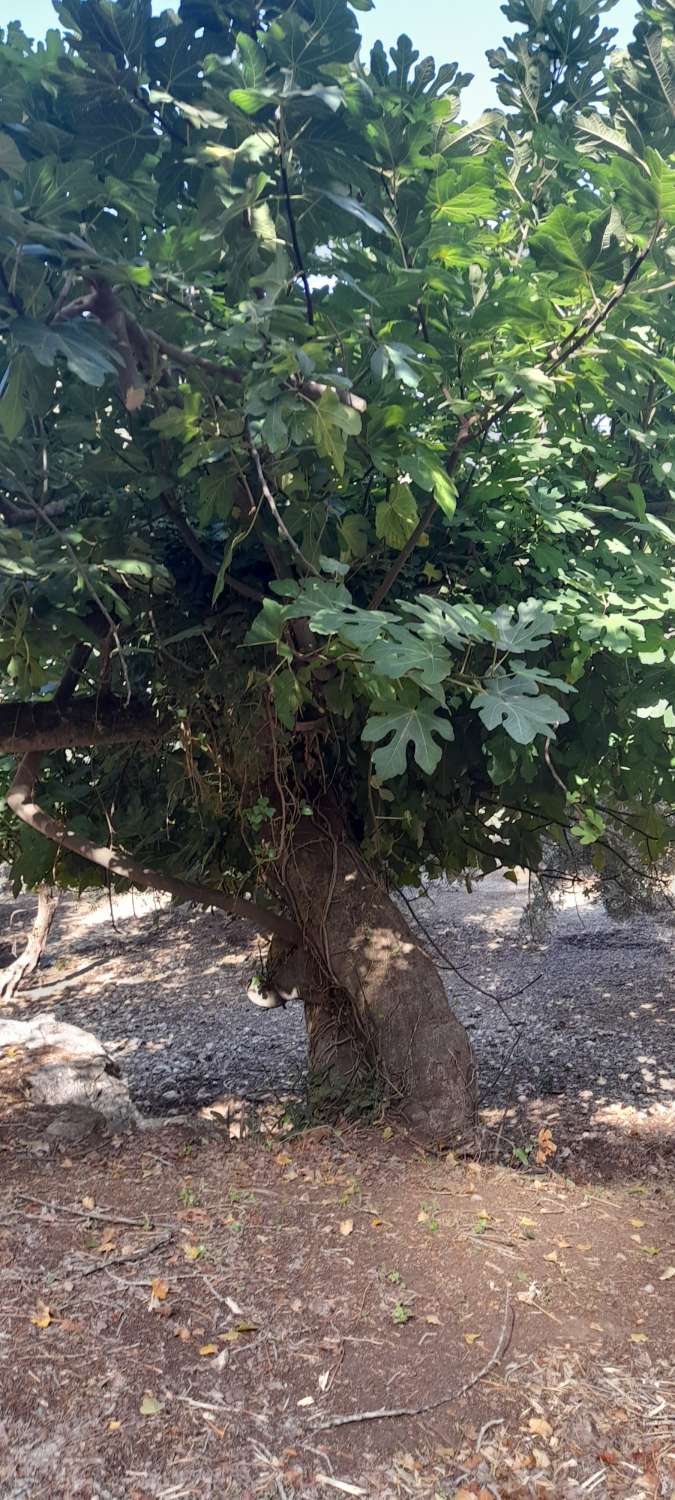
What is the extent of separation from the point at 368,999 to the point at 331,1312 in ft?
5.79

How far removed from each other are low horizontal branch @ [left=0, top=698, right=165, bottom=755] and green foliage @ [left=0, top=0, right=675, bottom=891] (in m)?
0.17

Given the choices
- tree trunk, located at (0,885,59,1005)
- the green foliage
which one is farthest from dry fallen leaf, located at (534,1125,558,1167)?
tree trunk, located at (0,885,59,1005)

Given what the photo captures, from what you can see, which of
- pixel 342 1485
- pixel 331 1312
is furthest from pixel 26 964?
pixel 342 1485

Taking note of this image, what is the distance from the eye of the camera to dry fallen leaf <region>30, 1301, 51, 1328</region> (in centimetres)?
279

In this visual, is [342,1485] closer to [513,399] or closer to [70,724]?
[513,399]

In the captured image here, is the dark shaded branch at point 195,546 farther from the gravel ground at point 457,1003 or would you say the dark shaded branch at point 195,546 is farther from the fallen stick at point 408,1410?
the fallen stick at point 408,1410

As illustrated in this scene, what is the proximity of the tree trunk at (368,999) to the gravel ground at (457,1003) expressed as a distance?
41 centimetres

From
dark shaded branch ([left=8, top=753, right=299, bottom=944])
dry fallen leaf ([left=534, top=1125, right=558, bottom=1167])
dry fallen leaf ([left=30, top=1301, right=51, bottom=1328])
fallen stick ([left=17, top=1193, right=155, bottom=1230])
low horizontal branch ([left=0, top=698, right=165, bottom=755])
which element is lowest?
dry fallen leaf ([left=534, top=1125, right=558, bottom=1167])

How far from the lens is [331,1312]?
2.89m

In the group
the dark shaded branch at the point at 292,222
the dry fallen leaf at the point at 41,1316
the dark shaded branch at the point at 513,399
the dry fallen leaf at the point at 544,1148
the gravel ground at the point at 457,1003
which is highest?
the dark shaded branch at the point at 292,222

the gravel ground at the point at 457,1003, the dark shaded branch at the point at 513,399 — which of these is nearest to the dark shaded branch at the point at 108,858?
the gravel ground at the point at 457,1003

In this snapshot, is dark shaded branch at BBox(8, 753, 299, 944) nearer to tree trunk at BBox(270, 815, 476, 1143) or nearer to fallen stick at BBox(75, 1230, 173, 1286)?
tree trunk at BBox(270, 815, 476, 1143)

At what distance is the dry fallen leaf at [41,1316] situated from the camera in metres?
2.79

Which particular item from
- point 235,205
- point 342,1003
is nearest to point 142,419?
point 235,205
